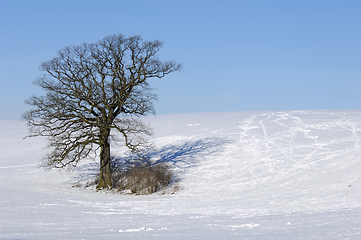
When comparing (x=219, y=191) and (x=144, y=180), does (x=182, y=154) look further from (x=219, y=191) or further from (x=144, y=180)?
(x=219, y=191)

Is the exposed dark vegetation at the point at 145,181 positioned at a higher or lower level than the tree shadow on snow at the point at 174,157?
lower

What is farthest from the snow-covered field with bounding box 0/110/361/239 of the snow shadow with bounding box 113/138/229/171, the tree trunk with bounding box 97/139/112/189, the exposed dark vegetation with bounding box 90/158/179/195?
the exposed dark vegetation with bounding box 90/158/179/195

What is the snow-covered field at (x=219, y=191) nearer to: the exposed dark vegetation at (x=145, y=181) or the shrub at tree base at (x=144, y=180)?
the exposed dark vegetation at (x=145, y=181)

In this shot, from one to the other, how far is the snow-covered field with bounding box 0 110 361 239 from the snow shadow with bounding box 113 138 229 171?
8cm

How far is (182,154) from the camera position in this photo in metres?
25.7

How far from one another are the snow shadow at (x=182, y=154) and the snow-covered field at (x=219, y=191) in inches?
3.3

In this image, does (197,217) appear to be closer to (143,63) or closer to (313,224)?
(313,224)

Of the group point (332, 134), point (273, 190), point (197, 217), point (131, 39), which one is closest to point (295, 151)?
point (332, 134)

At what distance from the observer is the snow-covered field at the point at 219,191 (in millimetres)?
7012

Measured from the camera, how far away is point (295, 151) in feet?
79.0

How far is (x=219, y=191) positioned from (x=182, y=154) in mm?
8890

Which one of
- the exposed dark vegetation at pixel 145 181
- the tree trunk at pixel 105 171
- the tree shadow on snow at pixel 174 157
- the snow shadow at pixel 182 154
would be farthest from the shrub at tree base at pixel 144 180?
the snow shadow at pixel 182 154

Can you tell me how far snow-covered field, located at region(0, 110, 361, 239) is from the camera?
701 centimetres

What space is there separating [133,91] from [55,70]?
447 centimetres
